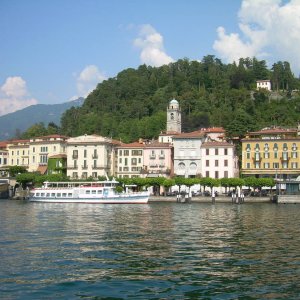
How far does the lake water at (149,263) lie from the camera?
16630 millimetres

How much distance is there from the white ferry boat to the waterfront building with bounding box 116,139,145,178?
1811cm

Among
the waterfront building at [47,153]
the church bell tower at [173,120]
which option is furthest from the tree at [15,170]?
the church bell tower at [173,120]

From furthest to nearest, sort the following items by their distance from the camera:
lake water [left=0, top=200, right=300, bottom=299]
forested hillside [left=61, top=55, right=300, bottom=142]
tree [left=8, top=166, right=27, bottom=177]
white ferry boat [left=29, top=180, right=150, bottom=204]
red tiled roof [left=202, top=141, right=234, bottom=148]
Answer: forested hillside [left=61, top=55, right=300, bottom=142]
tree [left=8, top=166, right=27, bottom=177]
red tiled roof [left=202, top=141, right=234, bottom=148]
white ferry boat [left=29, top=180, right=150, bottom=204]
lake water [left=0, top=200, right=300, bottom=299]

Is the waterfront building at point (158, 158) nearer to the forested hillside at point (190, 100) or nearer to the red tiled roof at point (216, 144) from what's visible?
the red tiled roof at point (216, 144)

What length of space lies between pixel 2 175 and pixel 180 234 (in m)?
82.1

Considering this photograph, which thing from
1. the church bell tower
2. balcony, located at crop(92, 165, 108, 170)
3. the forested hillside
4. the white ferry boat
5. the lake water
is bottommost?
the lake water

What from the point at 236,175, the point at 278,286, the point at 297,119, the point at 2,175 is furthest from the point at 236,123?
the point at 278,286

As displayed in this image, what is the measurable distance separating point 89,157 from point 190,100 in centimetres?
4970

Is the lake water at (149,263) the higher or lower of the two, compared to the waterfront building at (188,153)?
lower

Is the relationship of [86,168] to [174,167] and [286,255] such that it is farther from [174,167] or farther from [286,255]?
[286,255]

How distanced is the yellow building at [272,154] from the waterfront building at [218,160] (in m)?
3.07

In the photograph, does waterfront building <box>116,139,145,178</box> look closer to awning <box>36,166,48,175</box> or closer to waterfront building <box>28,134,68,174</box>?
waterfront building <box>28,134,68,174</box>

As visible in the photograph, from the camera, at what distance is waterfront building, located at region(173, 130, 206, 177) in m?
91.6

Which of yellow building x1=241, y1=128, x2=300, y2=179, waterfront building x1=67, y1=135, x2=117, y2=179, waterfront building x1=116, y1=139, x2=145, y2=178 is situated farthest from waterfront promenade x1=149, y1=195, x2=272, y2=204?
waterfront building x1=67, y1=135, x2=117, y2=179
